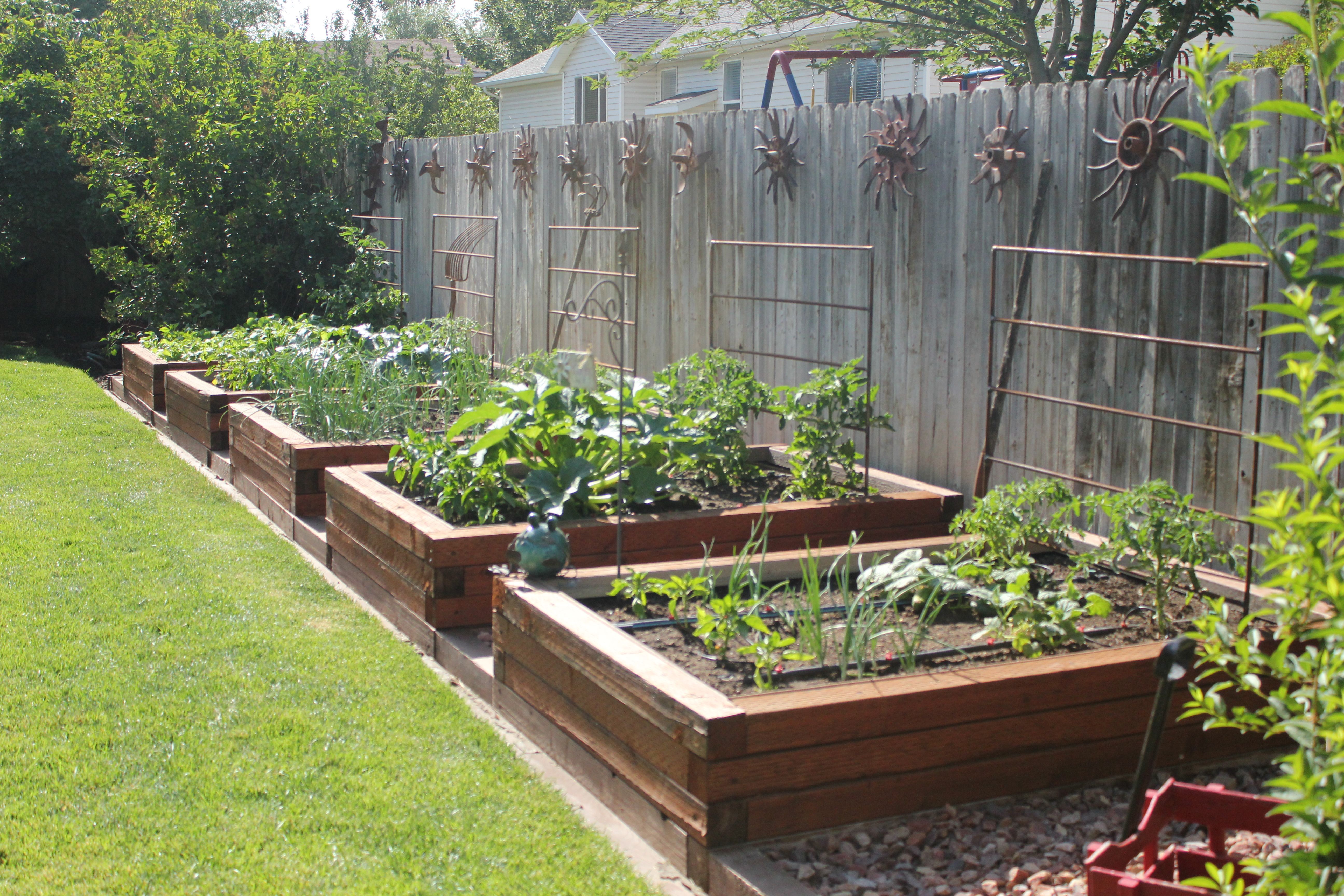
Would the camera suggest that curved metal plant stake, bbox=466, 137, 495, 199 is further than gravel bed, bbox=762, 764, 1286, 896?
Yes

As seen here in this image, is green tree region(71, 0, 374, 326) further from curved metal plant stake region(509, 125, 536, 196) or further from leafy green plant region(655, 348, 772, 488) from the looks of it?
leafy green plant region(655, 348, 772, 488)

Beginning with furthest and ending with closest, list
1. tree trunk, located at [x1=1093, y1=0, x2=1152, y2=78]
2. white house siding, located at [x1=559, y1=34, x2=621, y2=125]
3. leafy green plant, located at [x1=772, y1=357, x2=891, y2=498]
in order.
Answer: white house siding, located at [x1=559, y1=34, x2=621, y2=125] < tree trunk, located at [x1=1093, y1=0, x2=1152, y2=78] < leafy green plant, located at [x1=772, y1=357, x2=891, y2=498]

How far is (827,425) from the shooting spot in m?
5.34

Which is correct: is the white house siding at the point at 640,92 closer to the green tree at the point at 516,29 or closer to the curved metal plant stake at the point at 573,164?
the green tree at the point at 516,29

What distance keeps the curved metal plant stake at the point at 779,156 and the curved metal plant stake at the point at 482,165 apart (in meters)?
3.75

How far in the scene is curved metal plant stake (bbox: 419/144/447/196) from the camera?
415 inches

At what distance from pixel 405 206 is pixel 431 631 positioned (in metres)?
7.26

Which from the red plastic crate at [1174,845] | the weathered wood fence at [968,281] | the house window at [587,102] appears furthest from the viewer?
the house window at [587,102]

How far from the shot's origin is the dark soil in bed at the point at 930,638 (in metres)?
3.54

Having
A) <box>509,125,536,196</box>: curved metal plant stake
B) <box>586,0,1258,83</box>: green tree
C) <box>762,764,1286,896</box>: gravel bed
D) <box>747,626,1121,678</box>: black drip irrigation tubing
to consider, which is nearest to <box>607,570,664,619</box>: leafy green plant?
<box>747,626,1121,678</box>: black drip irrigation tubing

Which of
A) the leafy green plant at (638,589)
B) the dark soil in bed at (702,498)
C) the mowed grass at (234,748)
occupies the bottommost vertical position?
the mowed grass at (234,748)

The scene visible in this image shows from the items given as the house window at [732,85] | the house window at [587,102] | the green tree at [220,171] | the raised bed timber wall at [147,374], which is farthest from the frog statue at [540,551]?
the house window at [587,102]

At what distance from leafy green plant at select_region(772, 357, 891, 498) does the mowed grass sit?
183 centimetres

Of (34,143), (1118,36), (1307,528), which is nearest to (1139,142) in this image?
(1307,528)
